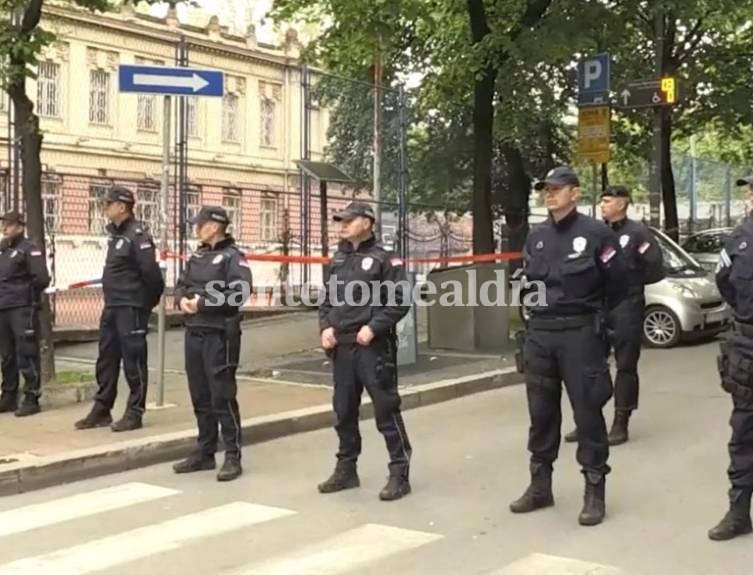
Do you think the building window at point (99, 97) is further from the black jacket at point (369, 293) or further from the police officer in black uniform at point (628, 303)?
the black jacket at point (369, 293)

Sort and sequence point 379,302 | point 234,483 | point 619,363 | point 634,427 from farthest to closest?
point 634,427 → point 619,363 → point 234,483 → point 379,302

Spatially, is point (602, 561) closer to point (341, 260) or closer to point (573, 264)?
point (573, 264)

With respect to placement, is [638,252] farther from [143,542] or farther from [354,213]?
[143,542]

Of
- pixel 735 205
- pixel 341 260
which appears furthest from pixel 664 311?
pixel 735 205

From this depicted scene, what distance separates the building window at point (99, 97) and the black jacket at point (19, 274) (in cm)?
1763

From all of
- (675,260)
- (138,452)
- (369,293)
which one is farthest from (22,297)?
(675,260)

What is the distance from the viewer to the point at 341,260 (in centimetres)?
688

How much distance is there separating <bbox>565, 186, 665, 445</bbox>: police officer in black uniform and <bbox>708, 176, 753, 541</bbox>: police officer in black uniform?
226 centimetres

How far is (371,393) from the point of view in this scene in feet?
22.3

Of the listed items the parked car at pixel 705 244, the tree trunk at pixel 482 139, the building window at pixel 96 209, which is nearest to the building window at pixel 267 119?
the parked car at pixel 705 244

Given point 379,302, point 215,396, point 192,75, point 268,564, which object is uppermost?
point 192,75

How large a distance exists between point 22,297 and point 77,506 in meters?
3.03

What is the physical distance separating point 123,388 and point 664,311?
23.6 ft

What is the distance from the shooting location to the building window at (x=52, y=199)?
51.4ft
